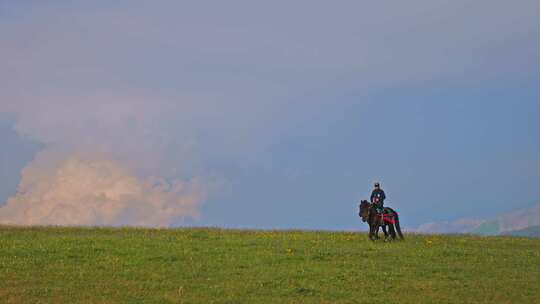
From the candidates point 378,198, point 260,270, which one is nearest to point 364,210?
point 378,198

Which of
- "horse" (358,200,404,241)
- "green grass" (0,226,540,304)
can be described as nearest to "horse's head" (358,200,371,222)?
"horse" (358,200,404,241)

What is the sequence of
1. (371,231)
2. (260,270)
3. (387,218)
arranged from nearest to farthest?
(260,270)
(387,218)
(371,231)

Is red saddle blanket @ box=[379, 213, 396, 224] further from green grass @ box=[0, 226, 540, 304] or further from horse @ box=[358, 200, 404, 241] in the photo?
green grass @ box=[0, 226, 540, 304]

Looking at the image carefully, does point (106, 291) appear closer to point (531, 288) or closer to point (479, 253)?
point (531, 288)

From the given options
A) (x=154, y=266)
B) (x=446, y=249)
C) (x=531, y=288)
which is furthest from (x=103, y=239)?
(x=531, y=288)

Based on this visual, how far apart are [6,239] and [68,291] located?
49.7ft

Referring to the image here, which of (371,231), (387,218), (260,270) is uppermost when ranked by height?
(387,218)

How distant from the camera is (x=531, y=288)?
27.3m

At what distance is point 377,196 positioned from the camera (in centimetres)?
4119

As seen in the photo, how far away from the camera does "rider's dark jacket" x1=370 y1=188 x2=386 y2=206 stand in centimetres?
4119

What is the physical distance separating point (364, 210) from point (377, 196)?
1098 mm

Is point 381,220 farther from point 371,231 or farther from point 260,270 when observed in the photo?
point 260,270

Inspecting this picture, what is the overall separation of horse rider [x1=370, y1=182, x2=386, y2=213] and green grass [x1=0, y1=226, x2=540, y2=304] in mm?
2117

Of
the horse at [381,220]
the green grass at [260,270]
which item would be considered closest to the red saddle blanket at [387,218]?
the horse at [381,220]
